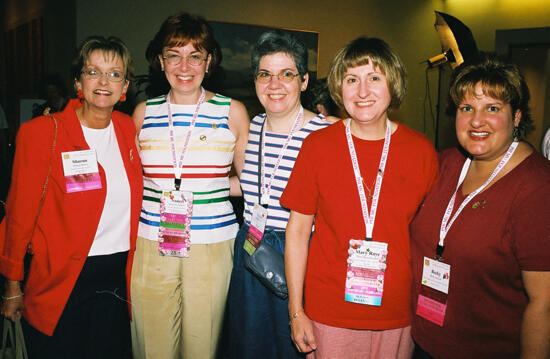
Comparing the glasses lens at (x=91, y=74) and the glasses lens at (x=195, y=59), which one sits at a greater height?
the glasses lens at (x=195, y=59)

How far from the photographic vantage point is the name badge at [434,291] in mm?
1450

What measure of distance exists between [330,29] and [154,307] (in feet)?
17.1

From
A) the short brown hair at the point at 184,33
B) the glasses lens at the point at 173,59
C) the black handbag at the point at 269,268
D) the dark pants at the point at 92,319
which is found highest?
the short brown hair at the point at 184,33

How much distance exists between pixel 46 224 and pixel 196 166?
734 mm

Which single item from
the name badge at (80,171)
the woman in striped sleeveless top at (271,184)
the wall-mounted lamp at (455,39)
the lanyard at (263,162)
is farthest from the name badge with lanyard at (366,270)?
the wall-mounted lamp at (455,39)

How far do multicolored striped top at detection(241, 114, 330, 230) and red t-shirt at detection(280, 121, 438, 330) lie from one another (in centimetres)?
27

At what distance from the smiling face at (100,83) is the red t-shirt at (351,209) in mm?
1040

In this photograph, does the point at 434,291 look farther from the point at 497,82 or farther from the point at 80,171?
the point at 80,171

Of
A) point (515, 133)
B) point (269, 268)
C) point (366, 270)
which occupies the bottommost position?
point (269, 268)

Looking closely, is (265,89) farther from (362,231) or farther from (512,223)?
(512,223)

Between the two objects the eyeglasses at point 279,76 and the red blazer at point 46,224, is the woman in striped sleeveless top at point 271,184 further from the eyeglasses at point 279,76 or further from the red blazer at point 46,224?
the red blazer at point 46,224

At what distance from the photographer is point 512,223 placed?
1.29 metres

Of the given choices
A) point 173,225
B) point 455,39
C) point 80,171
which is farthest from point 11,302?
point 455,39

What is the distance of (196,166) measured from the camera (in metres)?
2.05
